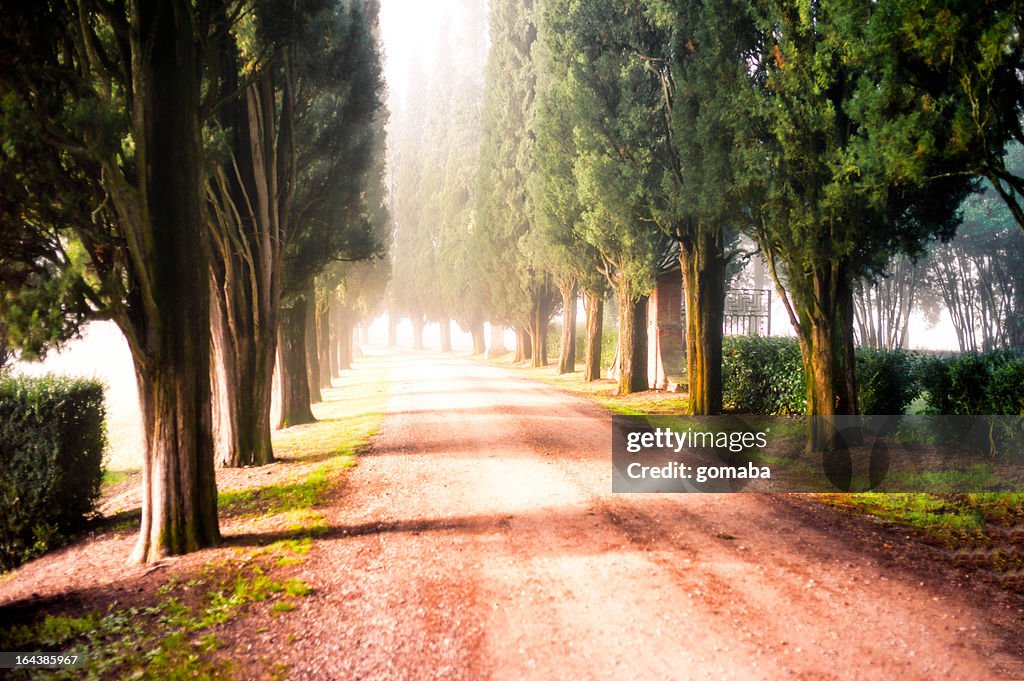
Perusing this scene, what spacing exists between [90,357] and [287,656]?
34140 mm

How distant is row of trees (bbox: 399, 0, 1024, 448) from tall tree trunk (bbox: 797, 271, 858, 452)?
0.02 m

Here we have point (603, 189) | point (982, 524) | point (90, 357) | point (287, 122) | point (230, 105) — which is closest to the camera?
point (982, 524)

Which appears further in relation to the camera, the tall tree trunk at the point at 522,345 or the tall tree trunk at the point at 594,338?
the tall tree trunk at the point at 522,345

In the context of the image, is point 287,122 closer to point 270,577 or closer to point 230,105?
point 230,105

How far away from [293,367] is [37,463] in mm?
7924

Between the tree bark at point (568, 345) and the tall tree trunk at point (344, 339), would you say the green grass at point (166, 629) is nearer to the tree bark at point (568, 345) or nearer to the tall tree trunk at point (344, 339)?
the tree bark at point (568, 345)

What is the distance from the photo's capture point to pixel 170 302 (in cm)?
573

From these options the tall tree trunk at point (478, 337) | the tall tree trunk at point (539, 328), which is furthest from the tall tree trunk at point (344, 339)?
the tall tree trunk at point (539, 328)

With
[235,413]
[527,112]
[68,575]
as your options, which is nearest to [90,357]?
[527,112]

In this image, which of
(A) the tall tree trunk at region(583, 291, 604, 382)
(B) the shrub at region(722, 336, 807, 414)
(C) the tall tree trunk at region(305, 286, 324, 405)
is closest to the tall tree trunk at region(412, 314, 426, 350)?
(A) the tall tree trunk at region(583, 291, 604, 382)

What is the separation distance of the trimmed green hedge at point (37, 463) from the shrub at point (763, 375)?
1196 cm

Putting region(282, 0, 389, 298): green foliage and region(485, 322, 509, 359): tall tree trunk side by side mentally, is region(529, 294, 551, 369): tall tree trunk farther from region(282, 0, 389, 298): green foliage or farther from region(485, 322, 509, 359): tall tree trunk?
region(282, 0, 389, 298): green foliage

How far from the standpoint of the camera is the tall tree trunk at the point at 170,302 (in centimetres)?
568

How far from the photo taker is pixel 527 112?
89.0ft
